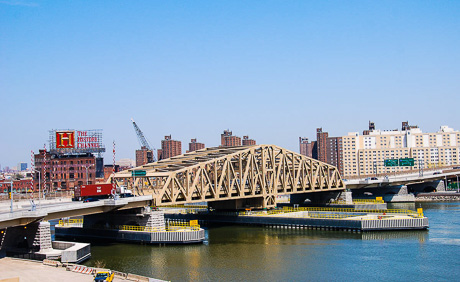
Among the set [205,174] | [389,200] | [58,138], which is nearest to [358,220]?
[205,174]

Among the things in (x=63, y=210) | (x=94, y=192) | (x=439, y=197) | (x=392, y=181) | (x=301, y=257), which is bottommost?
(x=301, y=257)

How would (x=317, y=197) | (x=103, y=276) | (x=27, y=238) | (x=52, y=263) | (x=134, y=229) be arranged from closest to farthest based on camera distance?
1. (x=103, y=276)
2. (x=52, y=263)
3. (x=27, y=238)
4. (x=134, y=229)
5. (x=317, y=197)

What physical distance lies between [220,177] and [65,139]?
76.9 metres

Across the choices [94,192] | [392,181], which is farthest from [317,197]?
[94,192]

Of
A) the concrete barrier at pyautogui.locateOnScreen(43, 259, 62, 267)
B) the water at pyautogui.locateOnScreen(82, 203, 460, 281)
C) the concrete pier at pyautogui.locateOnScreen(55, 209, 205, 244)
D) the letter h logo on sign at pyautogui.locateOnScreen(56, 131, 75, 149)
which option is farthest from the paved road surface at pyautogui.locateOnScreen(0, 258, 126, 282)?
the letter h logo on sign at pyautogui.locateOnScreen(56, 131, 75, 149)

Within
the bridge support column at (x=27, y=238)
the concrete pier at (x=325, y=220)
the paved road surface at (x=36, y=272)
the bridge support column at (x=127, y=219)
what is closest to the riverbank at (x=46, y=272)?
the paved road surface at (x=36, y=272)

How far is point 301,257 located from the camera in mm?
73312

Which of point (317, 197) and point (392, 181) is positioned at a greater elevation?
point (392, 181)

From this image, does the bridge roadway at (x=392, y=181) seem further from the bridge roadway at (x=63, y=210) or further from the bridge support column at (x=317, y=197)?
the bridge roadway at (x=63, y=210)

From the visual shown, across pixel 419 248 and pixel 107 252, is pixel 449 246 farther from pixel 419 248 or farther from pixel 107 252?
pixel 107 252

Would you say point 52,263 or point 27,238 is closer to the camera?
point 52,263

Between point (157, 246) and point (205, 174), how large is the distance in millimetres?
25457

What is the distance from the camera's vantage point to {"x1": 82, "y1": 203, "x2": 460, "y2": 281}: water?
62.4 meters

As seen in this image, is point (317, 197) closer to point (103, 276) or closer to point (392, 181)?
point (392, 181)
